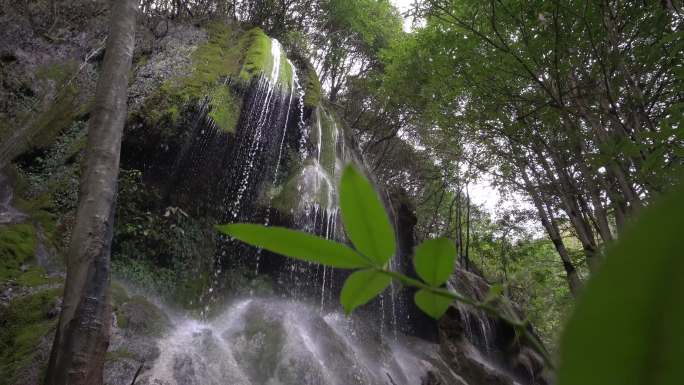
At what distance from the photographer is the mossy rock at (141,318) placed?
3350 mm

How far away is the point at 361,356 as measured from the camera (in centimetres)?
497

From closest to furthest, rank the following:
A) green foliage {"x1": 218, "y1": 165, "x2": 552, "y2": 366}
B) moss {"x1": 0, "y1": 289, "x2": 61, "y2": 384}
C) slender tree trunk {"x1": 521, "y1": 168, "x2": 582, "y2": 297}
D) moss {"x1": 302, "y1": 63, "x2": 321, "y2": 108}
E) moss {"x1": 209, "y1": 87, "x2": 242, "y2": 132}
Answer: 1. green foliage {"x1": 218, "y1": 165, "x2": 552, "y2": 366}
2. moss {"x1": 0, "y1": 289, "x2": 61, "y2": 384}
3. slender tree trunk {"x1": 521, "y1": 168, "x2": 582, "y2": 297}
4. moss {"x1": 209, "y1": 87, "x2": 242, "y2": 132}
5. moss {"x1": 302, "y1": 63, "x2": 321, "y2": 108}

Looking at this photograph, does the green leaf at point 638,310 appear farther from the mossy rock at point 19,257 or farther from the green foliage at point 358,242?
the mossy rock at point 19,257

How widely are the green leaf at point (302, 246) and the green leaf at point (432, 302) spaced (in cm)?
6

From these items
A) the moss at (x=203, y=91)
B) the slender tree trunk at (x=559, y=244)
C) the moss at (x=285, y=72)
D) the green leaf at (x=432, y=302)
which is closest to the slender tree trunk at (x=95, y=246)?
the green leaf at (x=432, y=302)

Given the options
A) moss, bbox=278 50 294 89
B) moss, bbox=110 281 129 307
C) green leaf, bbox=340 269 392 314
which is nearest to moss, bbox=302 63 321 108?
moss, bbox=278 50 294 89

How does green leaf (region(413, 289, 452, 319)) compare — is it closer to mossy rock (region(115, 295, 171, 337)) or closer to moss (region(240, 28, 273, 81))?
mossy rock (region(115, 295, 171, 337))

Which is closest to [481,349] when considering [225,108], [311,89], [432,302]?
[311,89]

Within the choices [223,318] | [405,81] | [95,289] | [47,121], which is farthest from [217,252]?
[405,81]

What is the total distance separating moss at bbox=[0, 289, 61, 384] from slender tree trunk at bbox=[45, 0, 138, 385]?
121 cm

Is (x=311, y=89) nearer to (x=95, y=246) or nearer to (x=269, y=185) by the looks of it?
(x=269, y=185)

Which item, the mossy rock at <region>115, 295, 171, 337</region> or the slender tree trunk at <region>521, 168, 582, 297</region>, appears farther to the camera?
the slender tree trunk at <region>521, 168, 582, 297</region>

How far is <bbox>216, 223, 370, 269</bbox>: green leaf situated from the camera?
302 mm

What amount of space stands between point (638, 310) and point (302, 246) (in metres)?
0.22
